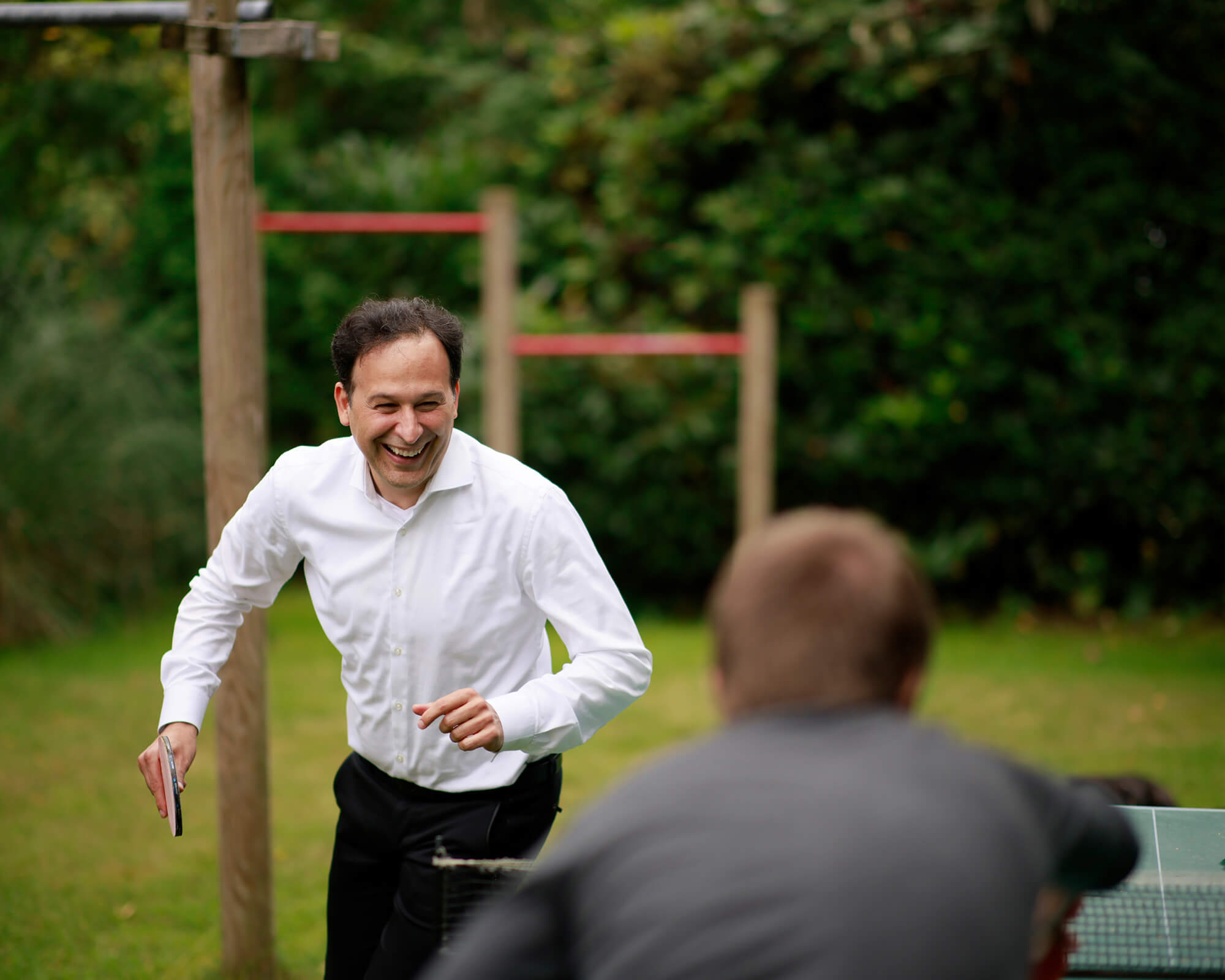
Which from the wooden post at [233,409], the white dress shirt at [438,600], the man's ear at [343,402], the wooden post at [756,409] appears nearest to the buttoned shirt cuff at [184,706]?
the white dress shirt at [438,600]

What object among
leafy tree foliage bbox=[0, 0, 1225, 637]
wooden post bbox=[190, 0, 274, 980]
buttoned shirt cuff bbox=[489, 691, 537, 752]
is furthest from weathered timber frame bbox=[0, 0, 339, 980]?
leafy tree foliage bbox=[0, 0, 1225, 637]

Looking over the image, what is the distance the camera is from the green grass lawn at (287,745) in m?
4.19

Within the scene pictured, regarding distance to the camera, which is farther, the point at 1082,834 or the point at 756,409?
the point at 756,409

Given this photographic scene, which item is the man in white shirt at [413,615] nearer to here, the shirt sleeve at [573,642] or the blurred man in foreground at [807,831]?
the shirt sleeve at [573,642]

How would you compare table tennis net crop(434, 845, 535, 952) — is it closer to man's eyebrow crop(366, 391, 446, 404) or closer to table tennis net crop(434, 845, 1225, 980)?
table tennis net crop(434, 845, 1225, 980)

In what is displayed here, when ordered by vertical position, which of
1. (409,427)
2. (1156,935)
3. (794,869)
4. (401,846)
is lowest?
(401,846)

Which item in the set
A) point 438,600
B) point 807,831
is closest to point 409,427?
point 438,600

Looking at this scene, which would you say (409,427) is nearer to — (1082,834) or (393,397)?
(393,397)

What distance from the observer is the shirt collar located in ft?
8.77

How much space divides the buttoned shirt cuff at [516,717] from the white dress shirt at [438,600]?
0.14 metres

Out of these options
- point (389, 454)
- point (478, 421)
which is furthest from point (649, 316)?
point (389, 454)

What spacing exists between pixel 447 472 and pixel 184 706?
73 cm

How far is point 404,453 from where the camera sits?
2621 millimetres

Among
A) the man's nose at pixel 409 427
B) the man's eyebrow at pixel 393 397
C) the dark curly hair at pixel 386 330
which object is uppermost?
the dark curly hair at pixel 386 330
